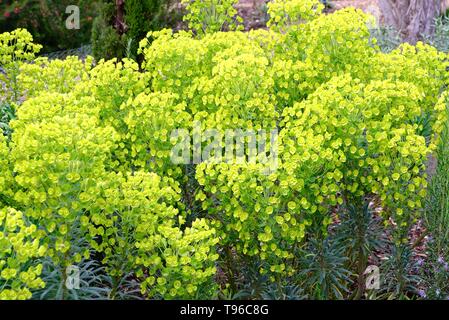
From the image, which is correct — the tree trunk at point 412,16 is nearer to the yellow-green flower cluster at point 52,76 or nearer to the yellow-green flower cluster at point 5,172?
Result: the yellow-green flower cluster at point 52,76

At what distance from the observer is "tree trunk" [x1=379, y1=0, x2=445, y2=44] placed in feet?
24.8

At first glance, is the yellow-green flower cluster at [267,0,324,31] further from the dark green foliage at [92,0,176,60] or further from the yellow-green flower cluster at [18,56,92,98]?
the dark green foliage at [92,0,176,60]

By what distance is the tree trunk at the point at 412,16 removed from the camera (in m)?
7.56

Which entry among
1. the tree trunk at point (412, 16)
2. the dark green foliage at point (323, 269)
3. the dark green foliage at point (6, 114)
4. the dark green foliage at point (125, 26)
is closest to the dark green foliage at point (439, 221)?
the dark green foliage at point (323, 269)

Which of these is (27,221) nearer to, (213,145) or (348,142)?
(213,145)

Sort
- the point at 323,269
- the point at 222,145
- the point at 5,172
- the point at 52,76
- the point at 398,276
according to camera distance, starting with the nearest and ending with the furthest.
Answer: the point at 5,172
the point at 222,145
the point at 323,269
the point at 398,276
the point at 52,76

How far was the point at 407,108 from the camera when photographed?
144 inches

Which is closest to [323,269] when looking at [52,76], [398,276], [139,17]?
[398,276]

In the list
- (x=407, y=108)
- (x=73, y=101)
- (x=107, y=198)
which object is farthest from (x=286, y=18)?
(x=107, y=198)

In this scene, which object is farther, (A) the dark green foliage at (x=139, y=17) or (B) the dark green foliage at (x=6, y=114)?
(A) the dark green foliage at (x=139, y=17)

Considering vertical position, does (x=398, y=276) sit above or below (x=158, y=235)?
below

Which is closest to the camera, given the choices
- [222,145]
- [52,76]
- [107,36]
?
[222,145]

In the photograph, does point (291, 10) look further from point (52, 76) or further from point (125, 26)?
point (125, 26)

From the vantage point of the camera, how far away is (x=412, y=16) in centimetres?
A: 764
